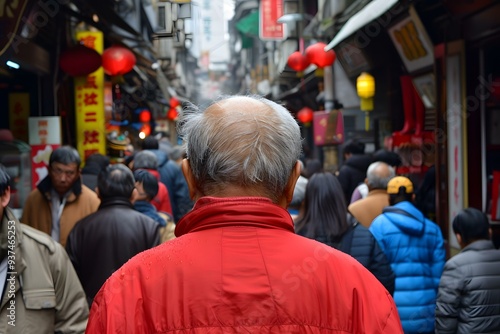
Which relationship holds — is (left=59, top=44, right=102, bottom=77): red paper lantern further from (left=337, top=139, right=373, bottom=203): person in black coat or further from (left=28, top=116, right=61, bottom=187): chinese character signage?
(left=337, top=139, right=373, bottom=203): person in black coat

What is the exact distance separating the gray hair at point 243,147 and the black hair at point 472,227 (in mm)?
3226

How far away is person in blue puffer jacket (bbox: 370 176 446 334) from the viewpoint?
5.67 metres

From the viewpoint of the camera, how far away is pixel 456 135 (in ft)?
28.8

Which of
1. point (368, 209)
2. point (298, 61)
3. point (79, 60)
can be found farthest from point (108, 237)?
point (298, 61)

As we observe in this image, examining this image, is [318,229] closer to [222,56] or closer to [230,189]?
[230,189]

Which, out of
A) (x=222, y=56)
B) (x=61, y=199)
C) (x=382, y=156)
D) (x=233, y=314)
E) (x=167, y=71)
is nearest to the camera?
(x=233, y=314)

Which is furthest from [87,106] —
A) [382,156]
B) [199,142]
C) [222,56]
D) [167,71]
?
[222,56]

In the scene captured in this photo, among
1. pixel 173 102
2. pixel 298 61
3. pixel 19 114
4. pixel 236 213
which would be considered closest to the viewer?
pixel 236 213

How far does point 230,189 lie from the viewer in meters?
2.17

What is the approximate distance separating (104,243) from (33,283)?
1.44m

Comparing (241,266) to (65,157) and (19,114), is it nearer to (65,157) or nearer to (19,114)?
(65,157)

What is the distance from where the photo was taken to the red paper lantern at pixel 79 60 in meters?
11.2

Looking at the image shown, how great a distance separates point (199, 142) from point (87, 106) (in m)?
10.9

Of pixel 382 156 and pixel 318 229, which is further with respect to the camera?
pixel 382 156
